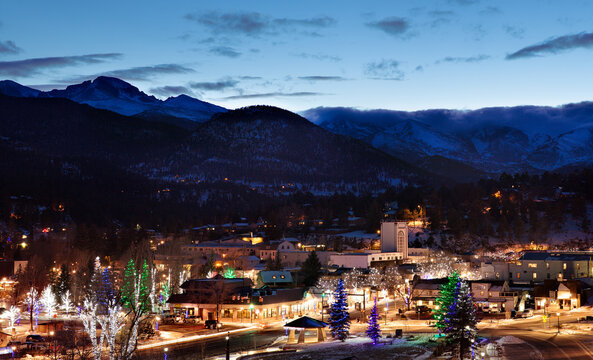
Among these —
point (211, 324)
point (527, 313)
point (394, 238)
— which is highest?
point (394, 238)

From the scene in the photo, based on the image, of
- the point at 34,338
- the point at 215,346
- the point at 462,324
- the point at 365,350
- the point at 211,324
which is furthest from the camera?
the point at 211,324

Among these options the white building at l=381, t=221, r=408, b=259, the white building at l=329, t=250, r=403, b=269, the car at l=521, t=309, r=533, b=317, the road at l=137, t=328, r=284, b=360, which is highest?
the white building at l=381, t=221, r=408, b=259

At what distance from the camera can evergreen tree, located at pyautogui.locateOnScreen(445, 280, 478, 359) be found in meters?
42.8

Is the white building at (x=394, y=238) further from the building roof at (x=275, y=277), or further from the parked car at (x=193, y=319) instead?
the parked car at (x=193, y=319)

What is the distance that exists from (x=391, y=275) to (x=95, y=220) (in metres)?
128

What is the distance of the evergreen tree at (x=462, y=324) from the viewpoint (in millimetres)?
42812

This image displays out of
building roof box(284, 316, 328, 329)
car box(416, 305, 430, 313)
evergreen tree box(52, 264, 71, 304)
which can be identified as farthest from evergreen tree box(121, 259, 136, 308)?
car box(416, 305, 430, 313)

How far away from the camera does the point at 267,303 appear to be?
65188 millimetres

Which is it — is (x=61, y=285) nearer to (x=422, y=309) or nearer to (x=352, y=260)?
(x=422, y=309)

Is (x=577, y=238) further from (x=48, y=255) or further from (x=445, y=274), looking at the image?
(x=48, y=255)

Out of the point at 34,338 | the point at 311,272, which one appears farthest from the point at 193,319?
the point at 311,272

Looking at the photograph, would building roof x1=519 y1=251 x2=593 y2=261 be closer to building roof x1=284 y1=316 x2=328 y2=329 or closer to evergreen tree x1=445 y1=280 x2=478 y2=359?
building roof x1=284 y1=316 x2=328 y2=329

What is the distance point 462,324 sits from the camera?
1693 inches

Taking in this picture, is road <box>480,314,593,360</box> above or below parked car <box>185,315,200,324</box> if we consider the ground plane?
below
